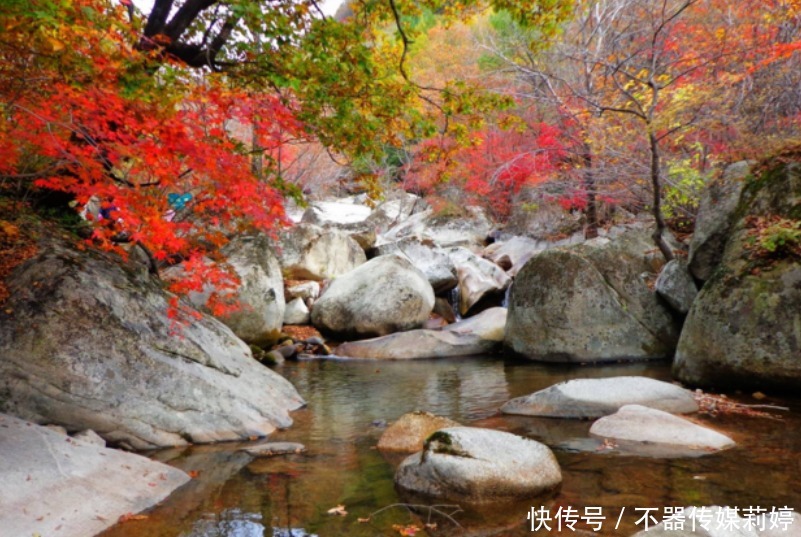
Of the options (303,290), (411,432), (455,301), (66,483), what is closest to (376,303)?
(303,290)

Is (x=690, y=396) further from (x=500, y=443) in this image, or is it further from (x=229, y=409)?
(x=229, y=409)

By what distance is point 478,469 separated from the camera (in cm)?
498

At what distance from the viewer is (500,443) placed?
5289 mm

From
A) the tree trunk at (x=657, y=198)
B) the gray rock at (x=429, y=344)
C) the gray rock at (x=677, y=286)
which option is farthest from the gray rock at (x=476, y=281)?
the gray rock at (x=677, y=286)

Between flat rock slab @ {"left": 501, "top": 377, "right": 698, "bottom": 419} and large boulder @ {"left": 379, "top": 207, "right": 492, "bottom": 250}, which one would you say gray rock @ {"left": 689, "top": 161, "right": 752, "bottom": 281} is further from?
large boulder @ {"left": 379, "top": 207, "right": 492, "bottom": 250}

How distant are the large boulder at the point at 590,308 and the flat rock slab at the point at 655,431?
4.98 metres

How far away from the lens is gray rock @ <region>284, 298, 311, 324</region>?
14984mm

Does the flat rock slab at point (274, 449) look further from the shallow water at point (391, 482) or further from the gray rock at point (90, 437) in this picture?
the gray rock at point (90, 437)

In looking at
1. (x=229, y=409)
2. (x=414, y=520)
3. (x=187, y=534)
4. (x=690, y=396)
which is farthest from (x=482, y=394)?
(x=187, y=534)

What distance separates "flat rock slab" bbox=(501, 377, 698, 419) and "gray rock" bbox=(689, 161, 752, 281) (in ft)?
11.8

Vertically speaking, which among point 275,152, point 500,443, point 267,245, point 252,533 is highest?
point 275,152

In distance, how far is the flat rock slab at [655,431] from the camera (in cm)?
601

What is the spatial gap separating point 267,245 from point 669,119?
8513 millimetres

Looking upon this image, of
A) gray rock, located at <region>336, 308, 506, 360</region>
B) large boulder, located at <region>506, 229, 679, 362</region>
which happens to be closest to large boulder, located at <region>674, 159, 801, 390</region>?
large boulder, located at <region>506, 229, 679, 362</region>
